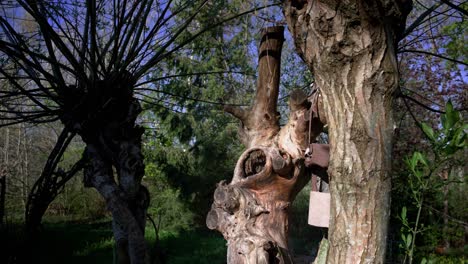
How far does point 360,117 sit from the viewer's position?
151 cm

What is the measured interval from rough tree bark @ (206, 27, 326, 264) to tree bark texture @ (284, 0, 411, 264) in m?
0.77

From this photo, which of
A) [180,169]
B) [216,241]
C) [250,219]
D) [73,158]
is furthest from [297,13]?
[73,158]

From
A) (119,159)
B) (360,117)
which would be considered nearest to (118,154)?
(119,159)

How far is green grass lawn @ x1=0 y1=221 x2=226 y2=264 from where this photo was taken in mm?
6953

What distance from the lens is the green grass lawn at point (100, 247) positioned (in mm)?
6953

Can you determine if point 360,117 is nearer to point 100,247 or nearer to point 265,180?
point 265,180

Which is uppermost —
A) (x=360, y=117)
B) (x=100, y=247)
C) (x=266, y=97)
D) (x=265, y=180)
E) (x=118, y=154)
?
(x=266, y=97)

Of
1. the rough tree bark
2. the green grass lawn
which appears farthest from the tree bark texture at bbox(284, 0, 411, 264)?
the green grass lawn

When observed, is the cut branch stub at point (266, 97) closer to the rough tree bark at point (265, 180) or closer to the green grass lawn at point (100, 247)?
the rough tree bark at point (265, 180)

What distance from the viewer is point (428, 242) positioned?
812 cm

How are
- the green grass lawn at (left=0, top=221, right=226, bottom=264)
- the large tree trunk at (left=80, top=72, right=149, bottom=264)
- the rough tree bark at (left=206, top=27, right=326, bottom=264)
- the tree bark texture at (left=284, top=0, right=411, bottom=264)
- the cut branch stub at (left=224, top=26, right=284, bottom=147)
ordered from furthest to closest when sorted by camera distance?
the green grass lawn at (left=0, top=221, right=226, bottom=264) < the large tree trunk at (left=80, top=72, right=149, bottom=264) < the cut branch stub at (left=224, top=26, right=284, bottom=147) < the rough tree bark at (left=206, top=27, right=326, bottom=264) < the tree bark texture at (left=284, top=0, right=411, bottom=264)

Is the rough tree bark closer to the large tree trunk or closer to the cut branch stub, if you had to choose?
the cut branch stub

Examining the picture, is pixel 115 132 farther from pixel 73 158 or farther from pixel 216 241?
pixel 73 158

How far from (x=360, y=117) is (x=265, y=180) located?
0.99 meters
